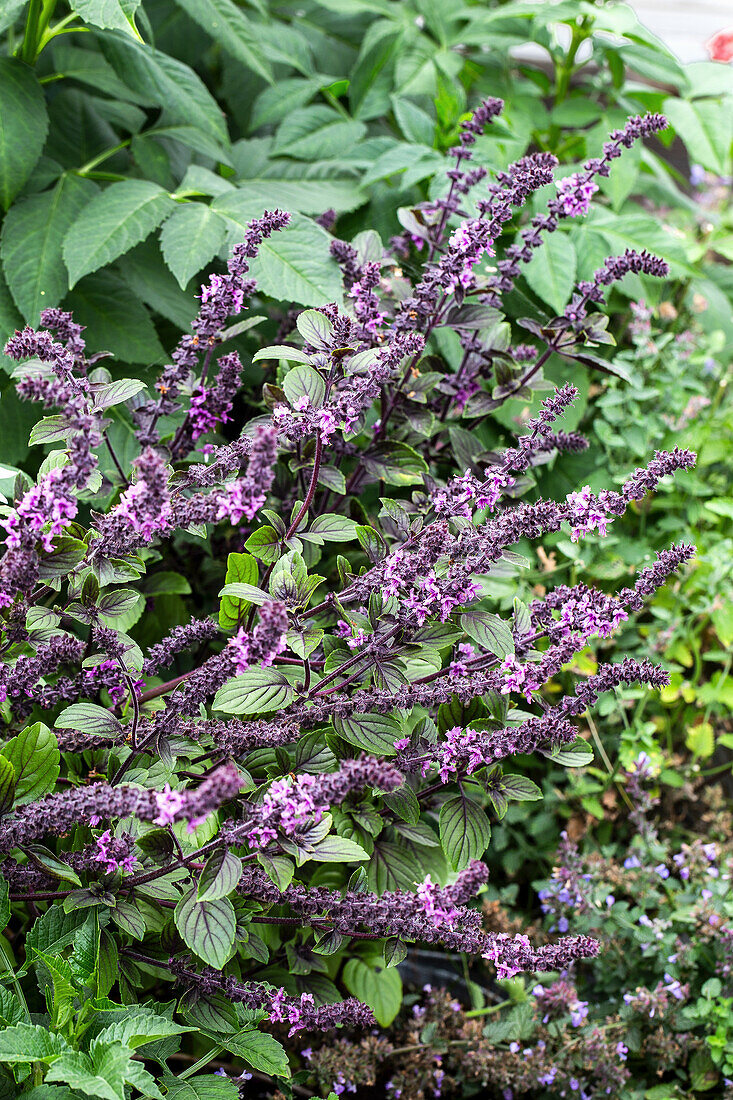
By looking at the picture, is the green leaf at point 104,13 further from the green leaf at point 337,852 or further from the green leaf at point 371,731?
the green leaf at point 337,852

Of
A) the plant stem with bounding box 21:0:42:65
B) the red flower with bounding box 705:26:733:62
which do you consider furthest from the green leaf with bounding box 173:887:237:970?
the red flower with bounding box 705:26:733:62

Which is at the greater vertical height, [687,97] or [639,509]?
[687,97]

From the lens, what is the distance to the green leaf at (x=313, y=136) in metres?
2.20

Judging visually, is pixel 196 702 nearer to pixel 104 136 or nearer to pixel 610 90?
pixel 104 136

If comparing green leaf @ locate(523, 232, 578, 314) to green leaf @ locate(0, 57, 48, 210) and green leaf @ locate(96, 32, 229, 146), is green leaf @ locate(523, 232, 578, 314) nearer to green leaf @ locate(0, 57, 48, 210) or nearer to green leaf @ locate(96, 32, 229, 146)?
green leaf @ locate(96, 32, 229, 146)

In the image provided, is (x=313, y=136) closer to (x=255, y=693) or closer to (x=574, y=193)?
(x=574, y=193)

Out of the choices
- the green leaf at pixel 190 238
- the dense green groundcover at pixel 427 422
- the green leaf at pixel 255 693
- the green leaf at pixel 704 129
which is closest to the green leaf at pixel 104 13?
the dense green groundcover at pixel 427 422

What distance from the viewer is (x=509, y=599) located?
192cm

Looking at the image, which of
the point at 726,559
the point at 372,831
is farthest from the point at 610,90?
the point at 372,831

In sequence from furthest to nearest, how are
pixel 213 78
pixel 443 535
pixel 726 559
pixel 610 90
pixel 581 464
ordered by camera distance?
pixel 213 78
pixel 610 90
pixel 581 464
pixel 726 559
pixel 443 535

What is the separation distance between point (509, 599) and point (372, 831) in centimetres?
74

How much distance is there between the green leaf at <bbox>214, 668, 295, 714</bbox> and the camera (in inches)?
44.3

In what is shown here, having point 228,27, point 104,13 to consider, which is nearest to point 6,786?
point 104,13

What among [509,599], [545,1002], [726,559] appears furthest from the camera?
[726,559]
